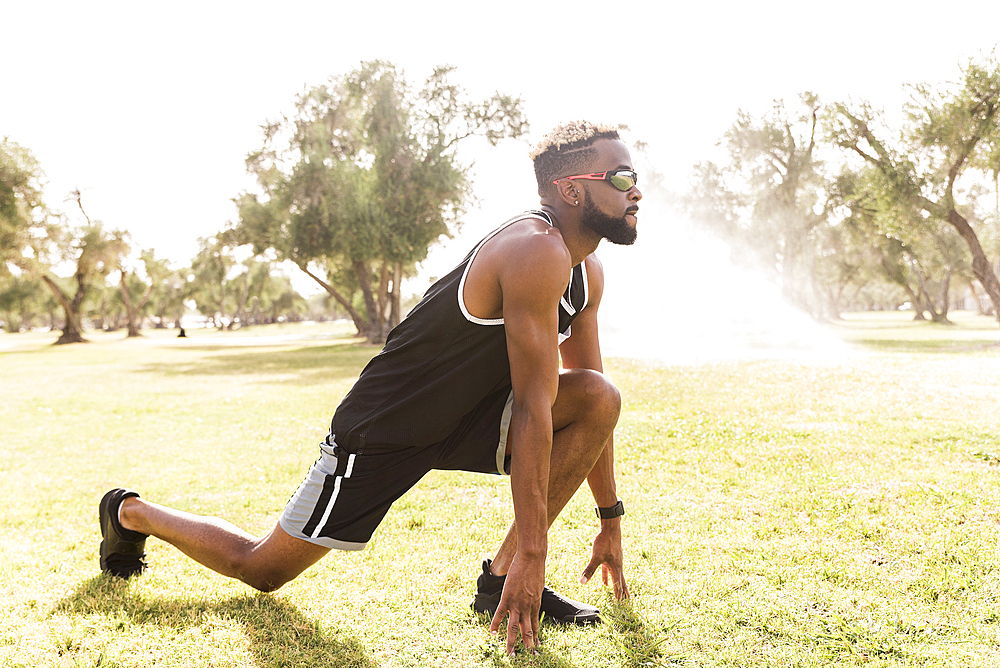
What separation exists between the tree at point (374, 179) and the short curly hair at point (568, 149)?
22.8 meters

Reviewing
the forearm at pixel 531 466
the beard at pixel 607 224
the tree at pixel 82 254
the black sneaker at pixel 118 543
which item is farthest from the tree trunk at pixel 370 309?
the forearm at pixel 531 466

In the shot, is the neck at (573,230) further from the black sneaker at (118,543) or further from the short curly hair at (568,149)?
the black sneaker at (118,543)

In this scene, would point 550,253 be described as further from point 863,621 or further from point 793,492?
point 793,492

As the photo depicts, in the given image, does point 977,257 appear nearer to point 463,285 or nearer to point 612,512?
point 612,512

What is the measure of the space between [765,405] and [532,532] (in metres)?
7.26

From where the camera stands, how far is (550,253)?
91.4 inches

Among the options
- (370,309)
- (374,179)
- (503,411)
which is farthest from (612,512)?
(370,309)

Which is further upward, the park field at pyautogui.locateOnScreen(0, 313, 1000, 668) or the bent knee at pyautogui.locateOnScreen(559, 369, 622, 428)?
the bent knee at pyautogui.locateOnScreen(559, 369, 622, 428)

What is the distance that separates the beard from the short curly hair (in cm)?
16

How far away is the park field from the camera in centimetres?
249

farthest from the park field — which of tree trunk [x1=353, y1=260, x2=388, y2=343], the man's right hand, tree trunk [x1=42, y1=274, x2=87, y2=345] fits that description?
tree trunk [x1=42, y1=274, x2=87, y2=345]

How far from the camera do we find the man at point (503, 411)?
236 cm

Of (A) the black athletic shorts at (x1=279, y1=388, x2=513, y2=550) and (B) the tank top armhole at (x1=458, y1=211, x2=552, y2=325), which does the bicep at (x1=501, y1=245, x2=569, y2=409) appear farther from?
(A) the black athletic shorts at (x1=279, y1=388, x2=513, y2=550)

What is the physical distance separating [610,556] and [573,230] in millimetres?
1472
